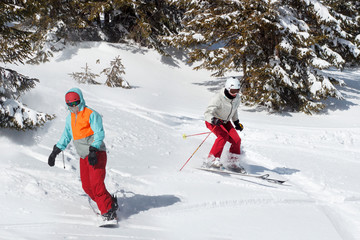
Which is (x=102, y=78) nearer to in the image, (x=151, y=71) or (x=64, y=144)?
(x=151, y=71)

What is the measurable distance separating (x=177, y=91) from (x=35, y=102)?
320 inches

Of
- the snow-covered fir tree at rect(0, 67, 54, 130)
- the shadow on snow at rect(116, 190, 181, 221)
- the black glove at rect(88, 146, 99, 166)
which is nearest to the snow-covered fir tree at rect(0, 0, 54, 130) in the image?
the snow-covered fir tree at rect(0, 67, 54, 130)

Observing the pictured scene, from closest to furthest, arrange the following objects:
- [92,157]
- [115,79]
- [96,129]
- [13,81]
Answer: [92,157] → [96,129] → [13,81] → [115,79]

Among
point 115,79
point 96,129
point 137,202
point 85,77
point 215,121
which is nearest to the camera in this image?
point 96,129

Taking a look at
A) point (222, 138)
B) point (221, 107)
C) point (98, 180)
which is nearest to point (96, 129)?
point (98, 180)

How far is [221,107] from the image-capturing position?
7.31 meters

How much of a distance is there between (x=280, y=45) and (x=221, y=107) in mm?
7767

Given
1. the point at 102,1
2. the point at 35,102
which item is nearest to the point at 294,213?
the point at 35,102

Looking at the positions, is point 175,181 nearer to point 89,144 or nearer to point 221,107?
point 221,107

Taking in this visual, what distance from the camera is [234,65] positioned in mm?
16422

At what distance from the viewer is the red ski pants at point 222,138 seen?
7410mm

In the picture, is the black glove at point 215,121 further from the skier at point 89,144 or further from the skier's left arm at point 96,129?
the skier's left arm at point 96,129

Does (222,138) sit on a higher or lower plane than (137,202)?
higher

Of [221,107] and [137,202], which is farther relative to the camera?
[221,107]
